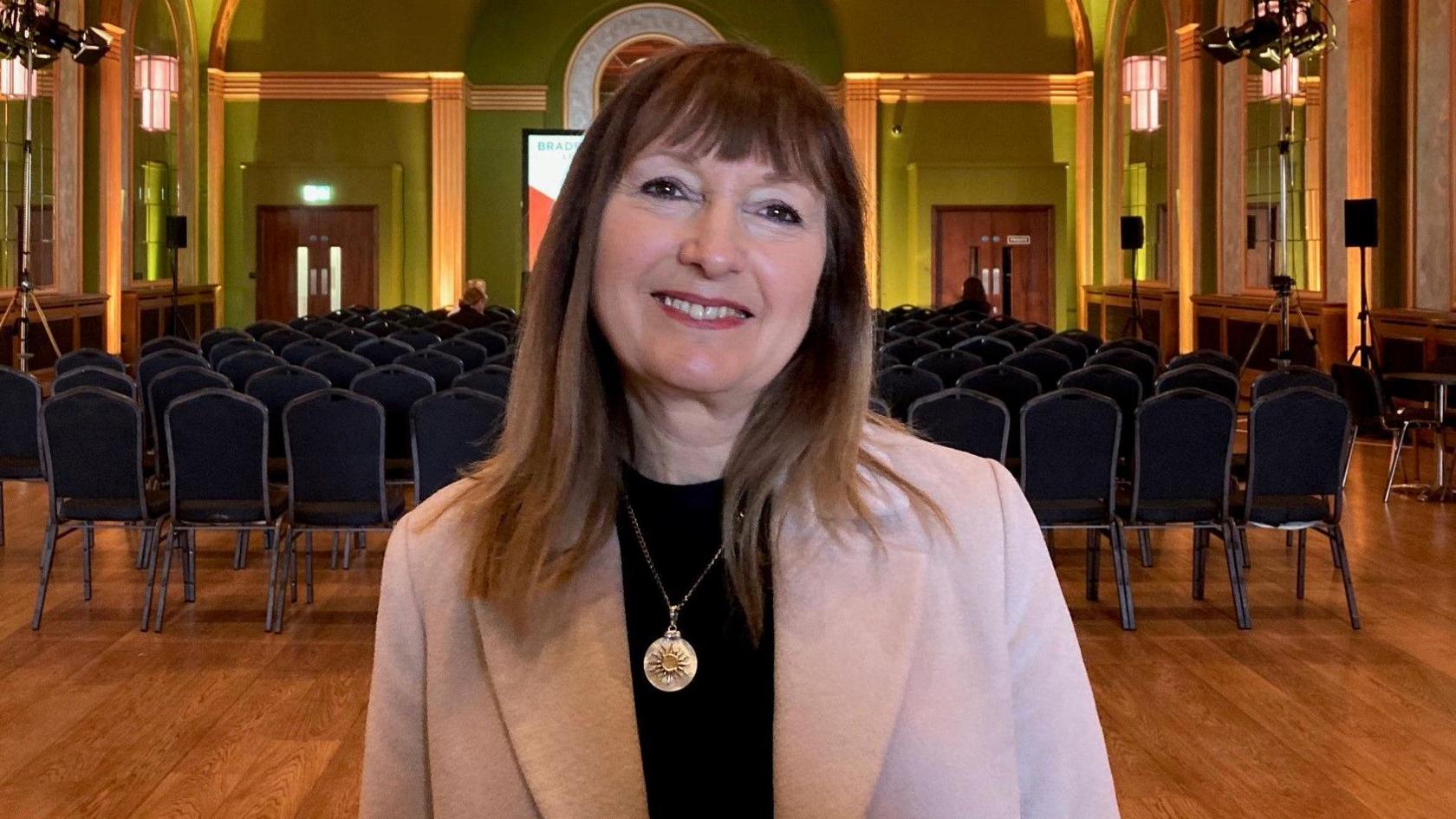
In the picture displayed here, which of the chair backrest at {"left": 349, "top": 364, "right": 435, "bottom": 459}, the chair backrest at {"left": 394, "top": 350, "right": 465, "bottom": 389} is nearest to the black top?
the chair backrest at {"left": 349, "top": 364, "right": 435, "bottom": 459}

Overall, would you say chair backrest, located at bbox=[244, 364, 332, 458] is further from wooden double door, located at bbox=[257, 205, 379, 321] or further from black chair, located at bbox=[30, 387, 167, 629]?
wooden double door, located at bbox=[257, 205, 379, 321]

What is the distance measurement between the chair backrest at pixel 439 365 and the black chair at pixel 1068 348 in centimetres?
373

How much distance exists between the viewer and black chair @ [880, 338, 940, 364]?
36.9 feet

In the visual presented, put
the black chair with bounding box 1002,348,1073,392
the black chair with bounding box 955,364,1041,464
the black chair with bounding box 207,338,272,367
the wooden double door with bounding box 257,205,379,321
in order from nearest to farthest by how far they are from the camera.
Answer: the black chair with bounding box 955,364,1041,464
the black chair with bounding box 1002,348,1073,392
the black chair with bounding box 207,338,272,367
the wooden double door with bounding box 257,205,379,321

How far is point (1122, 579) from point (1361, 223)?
7.04 metres

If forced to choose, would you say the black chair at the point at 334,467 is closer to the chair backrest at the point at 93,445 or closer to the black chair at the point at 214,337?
the chair backrest at the point at 93,445

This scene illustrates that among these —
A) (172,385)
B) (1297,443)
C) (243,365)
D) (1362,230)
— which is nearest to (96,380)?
(172,385)

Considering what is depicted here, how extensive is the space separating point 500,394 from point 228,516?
4.24ft

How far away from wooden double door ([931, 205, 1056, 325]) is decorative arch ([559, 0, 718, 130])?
169 inches

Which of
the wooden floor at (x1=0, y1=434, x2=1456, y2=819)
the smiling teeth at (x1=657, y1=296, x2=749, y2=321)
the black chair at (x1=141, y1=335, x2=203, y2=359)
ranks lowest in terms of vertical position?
the wooden floor at (x1=0, y1=434, x2=1456, y2=819)

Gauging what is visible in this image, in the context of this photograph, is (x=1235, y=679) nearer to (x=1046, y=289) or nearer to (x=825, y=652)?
(x=825, y=652)

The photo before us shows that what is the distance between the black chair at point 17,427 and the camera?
8.15 meters

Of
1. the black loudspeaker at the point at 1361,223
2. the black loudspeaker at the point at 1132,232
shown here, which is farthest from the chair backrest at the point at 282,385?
the black loudspeaker at the point at 1132,232

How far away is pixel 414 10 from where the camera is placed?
22.0 meters
